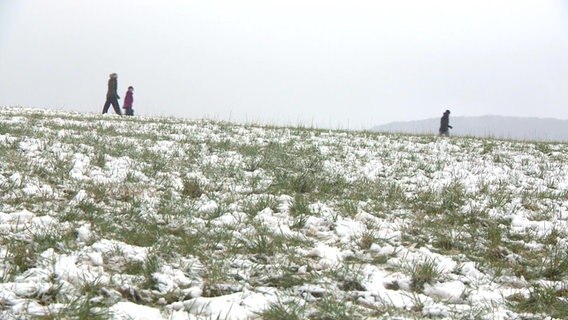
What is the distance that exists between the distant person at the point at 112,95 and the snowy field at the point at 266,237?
11547 mm

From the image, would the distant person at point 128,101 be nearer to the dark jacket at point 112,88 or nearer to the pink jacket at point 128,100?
the pink jacket at point 128,100

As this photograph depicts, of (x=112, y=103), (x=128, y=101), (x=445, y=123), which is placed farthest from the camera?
(x=445, y=123)

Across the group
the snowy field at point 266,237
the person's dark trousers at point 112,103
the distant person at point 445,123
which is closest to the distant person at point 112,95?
the person's dark trousers at point 112,103

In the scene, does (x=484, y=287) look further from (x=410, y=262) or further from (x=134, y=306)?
(x=134, y=306)

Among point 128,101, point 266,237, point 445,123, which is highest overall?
point 128,101

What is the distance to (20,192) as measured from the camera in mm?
4414

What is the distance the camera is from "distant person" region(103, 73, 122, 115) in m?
18.4

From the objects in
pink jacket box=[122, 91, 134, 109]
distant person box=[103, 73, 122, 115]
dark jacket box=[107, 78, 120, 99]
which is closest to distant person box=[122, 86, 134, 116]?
pink jacket box=[122, 91, 134, 109]

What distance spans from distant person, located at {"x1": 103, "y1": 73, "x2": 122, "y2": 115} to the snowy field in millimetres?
11547

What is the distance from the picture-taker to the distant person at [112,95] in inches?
723

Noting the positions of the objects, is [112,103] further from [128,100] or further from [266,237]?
[266,237]

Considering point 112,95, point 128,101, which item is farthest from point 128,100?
point 112,95

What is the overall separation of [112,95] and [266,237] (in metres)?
16.7

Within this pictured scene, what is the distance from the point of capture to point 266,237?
3.71 m
